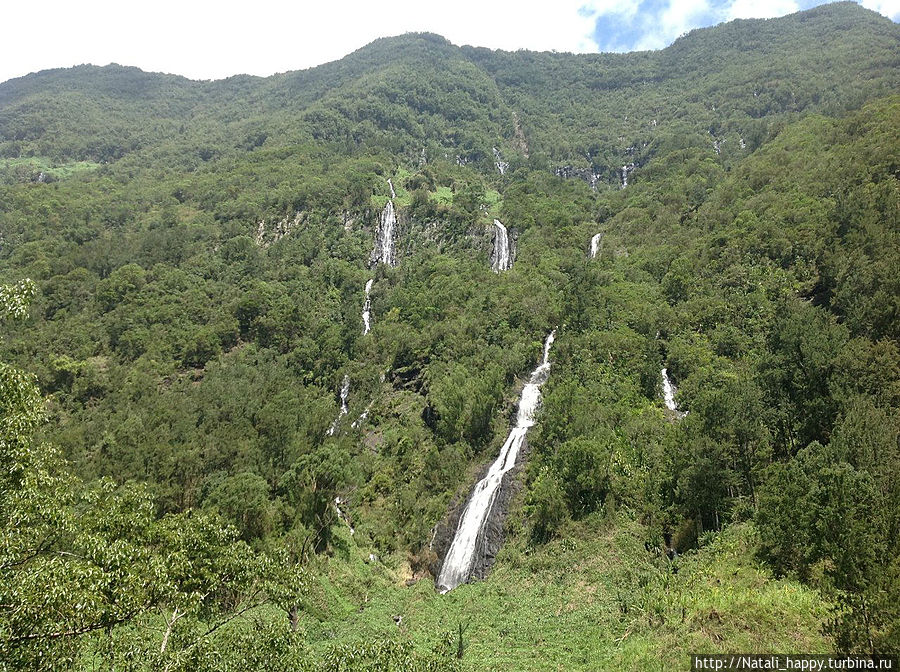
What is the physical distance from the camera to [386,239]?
11725cm

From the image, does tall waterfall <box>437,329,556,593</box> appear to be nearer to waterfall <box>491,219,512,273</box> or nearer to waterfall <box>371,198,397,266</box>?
waterfall <box>491,219,512,273</box>

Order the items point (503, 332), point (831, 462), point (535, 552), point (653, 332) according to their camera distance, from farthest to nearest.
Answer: point (503, 332)
point (653, 332)
point (535, 552)
point (831, 462)

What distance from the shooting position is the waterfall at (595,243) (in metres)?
94.9

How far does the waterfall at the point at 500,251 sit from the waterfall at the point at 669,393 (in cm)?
4692

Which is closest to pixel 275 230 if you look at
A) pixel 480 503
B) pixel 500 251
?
pixel 500 251

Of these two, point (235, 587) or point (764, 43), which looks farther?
point (764, 43)

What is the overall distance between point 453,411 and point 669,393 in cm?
2525

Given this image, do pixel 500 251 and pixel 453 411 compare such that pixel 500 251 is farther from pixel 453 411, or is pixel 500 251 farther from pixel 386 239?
pixel 453 411

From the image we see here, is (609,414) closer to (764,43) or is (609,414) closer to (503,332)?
(503,332)

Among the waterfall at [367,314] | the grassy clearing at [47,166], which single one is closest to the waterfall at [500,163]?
the waterfall at [367,314]

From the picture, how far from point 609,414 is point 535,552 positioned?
53.0 feet

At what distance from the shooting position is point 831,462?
26.3m

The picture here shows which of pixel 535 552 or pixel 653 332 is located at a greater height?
pixel 653 332

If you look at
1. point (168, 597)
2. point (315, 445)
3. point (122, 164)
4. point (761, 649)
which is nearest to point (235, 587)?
point (168, 597)
